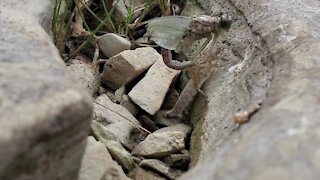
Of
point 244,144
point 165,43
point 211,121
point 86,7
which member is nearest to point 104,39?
point 86,7

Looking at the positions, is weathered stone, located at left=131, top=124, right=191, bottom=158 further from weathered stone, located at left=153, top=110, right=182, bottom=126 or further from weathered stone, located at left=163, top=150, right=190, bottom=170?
weathered stone, located at left=153, top=110, right=182, bottom=126

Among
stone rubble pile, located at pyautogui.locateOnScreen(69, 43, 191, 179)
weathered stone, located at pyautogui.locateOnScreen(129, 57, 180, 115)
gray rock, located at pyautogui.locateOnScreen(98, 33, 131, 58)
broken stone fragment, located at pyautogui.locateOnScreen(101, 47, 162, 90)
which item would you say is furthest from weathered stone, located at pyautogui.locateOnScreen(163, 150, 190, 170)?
gray rock, located at pyautogui.locateOnScreen(98, 33, 131, 58)

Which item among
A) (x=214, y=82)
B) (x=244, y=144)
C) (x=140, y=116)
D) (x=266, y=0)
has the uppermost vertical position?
(x=244, y=144)

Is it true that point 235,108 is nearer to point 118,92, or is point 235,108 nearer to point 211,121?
point 211,121

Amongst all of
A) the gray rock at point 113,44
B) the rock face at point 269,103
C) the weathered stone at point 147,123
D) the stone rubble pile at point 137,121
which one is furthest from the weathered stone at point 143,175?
the gray rock at point 113,44

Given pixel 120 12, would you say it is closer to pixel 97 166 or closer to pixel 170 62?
pixel 170 62

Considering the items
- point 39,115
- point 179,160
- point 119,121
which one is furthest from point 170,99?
point 39,115
